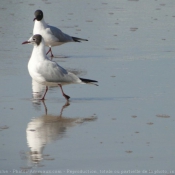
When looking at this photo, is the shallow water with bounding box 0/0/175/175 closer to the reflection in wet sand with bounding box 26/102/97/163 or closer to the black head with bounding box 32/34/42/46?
the reflection in wet sand with bounding box 26/102/97/163

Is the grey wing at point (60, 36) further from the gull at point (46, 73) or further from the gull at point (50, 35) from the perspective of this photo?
the gull at point (46, 73)

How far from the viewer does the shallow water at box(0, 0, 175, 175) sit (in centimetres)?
576

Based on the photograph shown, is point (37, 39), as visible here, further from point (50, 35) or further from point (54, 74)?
point (50, 35)

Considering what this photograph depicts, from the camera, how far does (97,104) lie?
7.75 m

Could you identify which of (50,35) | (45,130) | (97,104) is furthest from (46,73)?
(50,35)

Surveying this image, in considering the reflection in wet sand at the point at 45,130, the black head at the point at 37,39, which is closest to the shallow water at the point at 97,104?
the reflection in wet sand at the point at 45,130

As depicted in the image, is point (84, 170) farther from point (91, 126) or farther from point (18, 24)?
point (18, 24)

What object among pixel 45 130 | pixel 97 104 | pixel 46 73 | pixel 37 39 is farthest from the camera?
pixel 37 39

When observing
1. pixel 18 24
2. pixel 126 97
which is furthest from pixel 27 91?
pixel 18 24

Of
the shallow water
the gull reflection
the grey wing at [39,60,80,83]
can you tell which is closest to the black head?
the grey wing at [39,60,80,83]

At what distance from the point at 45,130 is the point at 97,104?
1.23 metres

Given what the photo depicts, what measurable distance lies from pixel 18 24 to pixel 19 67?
366 centimetres

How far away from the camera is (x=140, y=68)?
31.8 ft

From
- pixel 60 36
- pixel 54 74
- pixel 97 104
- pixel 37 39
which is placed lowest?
pixel 97 104
